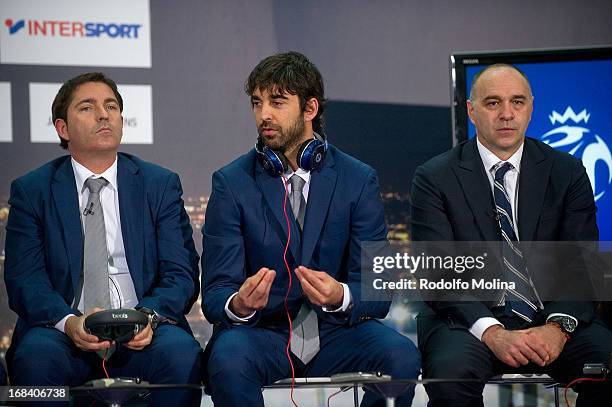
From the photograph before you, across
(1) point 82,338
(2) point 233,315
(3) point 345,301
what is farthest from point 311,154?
(1) point 82,338

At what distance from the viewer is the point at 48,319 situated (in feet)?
12.0

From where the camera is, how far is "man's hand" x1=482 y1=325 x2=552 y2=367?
11.7 feet

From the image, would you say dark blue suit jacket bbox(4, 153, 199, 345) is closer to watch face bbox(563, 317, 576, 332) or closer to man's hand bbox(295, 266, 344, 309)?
man's hand bbox(295, 266, 344, 309)

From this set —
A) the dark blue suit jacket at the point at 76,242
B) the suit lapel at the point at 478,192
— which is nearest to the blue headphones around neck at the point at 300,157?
the dark blue suit jacket at the point at 76,242

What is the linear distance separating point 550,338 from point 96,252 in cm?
189

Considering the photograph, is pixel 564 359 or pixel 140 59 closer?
pixel 564 359

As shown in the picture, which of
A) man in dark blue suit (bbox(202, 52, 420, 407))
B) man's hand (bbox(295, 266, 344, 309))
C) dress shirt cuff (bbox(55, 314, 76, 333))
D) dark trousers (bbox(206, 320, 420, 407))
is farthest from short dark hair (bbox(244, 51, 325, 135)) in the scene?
dress shirt cuff (bbox(55, 314, 76, 333))

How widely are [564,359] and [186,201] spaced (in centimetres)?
236

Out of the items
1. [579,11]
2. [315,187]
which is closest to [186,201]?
[315,187]

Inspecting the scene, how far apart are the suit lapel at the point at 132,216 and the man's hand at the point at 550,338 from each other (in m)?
1.62

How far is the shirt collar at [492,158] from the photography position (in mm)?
4059

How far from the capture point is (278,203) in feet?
12.5

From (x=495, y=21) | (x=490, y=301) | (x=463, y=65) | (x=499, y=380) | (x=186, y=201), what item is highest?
(x=495, y=21)

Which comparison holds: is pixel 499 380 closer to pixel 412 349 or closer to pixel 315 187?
pixel 412 349
